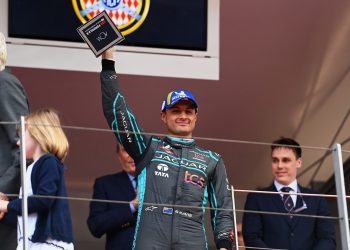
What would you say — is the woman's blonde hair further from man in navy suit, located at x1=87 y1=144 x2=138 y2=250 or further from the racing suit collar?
man in navy suit, located at x1=87 y1=144 x2=138 y2=250

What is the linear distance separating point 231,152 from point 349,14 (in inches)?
29.8

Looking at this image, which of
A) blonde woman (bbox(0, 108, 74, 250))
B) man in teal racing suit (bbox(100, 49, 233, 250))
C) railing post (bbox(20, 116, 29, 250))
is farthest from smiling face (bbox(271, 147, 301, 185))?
railing post (bbox(20, 116, 29, 250))

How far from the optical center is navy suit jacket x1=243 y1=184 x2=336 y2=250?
2.80 metres

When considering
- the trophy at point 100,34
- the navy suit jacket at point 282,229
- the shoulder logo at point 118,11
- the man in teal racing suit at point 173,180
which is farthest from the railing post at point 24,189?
the shoulder logo at point 118,11

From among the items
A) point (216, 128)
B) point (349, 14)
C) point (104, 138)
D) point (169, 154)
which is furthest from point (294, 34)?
point (169, 154)

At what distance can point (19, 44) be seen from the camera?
10.6 feet

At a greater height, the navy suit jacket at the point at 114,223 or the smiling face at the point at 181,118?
the smiling face at the point at 181,118

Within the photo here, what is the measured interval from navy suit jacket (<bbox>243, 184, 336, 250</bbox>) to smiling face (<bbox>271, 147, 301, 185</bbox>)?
8 cm

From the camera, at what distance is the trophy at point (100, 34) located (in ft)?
7.79

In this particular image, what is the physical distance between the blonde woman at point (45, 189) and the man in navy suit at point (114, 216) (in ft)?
1.51

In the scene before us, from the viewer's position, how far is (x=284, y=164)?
2902 mm

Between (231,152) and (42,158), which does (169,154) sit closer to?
(42,158)

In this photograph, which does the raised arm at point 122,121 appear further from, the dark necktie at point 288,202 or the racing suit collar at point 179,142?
the dark necktie at point 288,202

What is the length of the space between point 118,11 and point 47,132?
1.12 meters
